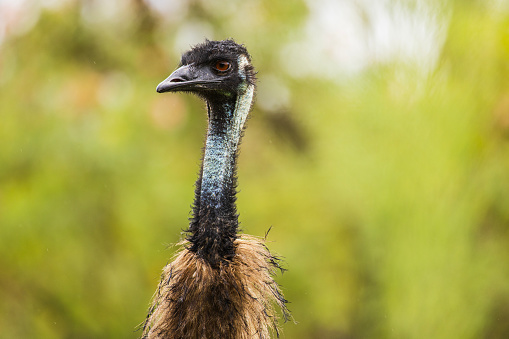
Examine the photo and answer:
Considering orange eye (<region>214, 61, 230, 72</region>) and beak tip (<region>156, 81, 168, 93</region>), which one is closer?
beak tip (<region>156, 81, 168, 93</region>)

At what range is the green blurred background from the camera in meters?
6.07

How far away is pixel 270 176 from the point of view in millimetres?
7695

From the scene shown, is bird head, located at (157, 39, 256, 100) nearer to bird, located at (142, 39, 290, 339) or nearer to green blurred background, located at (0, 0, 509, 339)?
bird, located at (142, 39, 290, 339)

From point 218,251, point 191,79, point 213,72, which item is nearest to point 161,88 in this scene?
point 191,79

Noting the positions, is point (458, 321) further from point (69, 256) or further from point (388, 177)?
point (69, 256)

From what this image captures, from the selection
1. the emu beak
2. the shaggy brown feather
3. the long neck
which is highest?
the emu beak

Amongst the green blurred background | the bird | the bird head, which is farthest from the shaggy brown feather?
the green blurred background

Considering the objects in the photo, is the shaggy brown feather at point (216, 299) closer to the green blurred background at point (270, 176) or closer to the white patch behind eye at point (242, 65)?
the white patch behind eye at point (242, 65)

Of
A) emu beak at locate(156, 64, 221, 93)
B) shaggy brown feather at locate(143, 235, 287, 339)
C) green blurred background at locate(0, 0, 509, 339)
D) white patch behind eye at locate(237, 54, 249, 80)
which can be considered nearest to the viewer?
shaggy brown feather at locate(143, 235, 287, 339)

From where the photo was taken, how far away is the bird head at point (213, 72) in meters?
2.87

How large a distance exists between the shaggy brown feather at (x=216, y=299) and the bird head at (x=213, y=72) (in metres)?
0.74

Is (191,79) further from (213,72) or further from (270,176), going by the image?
(270,176)

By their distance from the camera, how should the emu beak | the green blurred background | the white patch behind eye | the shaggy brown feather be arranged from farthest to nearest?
the green blurred background → the white patch behind eye → the emu beak → the shaggy brown feather

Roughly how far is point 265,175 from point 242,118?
4761 millimetres
